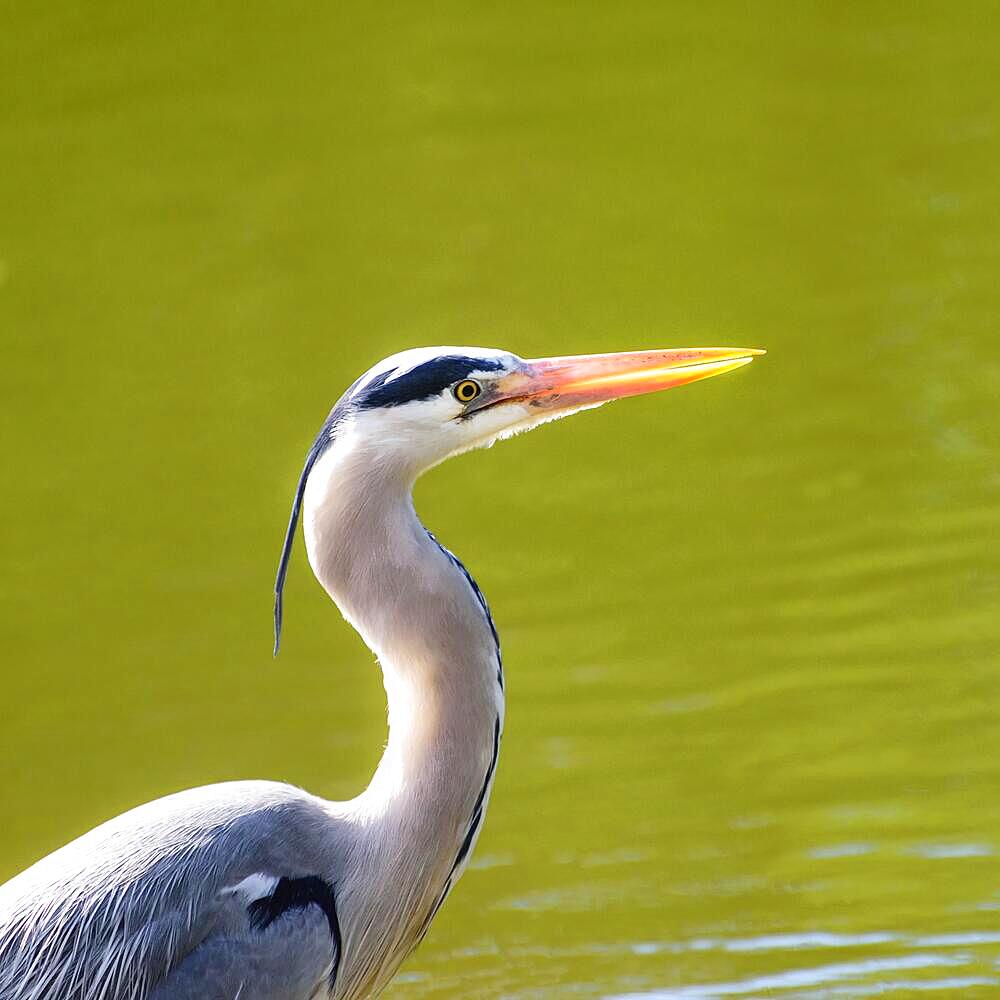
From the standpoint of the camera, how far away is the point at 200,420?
22.3ft

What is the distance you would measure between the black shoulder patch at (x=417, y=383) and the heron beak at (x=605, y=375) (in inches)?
3.9

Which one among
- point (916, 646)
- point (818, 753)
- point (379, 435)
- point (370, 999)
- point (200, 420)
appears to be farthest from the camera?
point (200, 420)

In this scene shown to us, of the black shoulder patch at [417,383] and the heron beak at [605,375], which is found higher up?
the black shoulder patch at [417,383]

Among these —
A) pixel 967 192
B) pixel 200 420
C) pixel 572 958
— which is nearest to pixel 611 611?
pixel 572 958

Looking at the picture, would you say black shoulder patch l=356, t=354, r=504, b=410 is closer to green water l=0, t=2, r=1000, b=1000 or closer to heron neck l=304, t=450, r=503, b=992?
heron neck l=304, t=450, r=503, b=992

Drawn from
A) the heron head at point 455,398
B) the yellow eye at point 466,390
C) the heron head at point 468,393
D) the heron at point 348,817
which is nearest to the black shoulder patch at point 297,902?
the heron at point 348,817

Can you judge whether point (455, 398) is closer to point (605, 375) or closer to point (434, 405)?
point (434, 405)

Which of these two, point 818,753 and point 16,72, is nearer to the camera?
Result: point 818,753

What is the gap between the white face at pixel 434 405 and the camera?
314 centimetres

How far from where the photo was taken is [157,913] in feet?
10.2

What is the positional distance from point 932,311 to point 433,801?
4103mm

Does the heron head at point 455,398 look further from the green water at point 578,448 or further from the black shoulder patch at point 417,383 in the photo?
the green water at point 578,448

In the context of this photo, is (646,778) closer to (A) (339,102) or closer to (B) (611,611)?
(B) (611,611)

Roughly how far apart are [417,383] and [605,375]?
37cm
